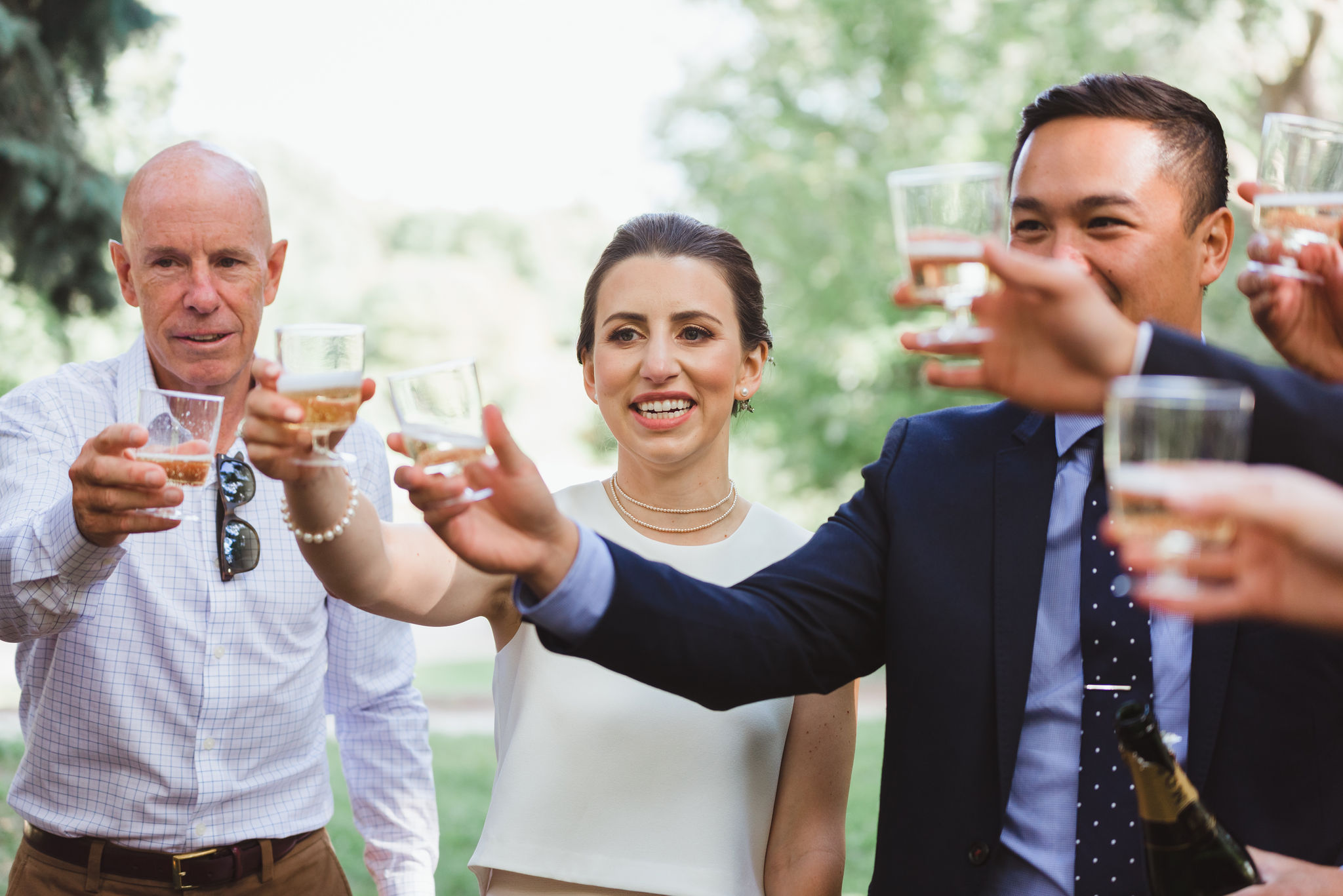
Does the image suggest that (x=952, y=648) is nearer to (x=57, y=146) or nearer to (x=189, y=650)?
(x=189, y=650)

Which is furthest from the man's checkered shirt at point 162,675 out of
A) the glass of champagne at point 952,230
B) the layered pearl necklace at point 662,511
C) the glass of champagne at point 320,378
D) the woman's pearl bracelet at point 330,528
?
the glass of champagne at point 952,230

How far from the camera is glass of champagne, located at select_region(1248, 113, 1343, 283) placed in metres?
2.54

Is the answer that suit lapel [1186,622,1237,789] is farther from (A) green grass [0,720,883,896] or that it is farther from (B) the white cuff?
(A) green grass [0,720,883,896]

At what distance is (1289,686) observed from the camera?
245 cm

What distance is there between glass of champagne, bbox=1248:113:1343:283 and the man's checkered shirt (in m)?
2.85

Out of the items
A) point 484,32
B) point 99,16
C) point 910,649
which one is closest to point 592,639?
point 910,649

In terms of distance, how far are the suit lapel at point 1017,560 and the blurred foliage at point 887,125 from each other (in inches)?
502

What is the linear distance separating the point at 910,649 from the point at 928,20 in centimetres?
1473

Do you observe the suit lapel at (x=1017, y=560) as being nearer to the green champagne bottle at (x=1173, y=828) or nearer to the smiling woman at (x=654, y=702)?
the green champagne bottle at (x=1173, y=828)

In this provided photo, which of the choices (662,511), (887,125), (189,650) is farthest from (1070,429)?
(887,125)

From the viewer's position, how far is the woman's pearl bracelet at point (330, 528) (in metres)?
2.46

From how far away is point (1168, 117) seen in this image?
284 centimetres

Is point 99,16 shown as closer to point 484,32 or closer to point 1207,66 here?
point 1207,66

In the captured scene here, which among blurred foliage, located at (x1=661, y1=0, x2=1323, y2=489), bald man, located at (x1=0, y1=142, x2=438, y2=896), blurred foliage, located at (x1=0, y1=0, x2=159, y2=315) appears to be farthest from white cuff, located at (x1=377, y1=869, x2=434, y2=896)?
blurred foliage, located at (x1=661, y1=0, x2=1323, y2=489)
